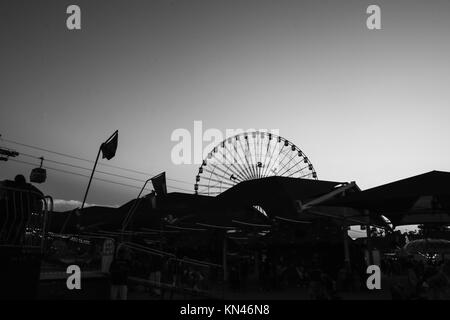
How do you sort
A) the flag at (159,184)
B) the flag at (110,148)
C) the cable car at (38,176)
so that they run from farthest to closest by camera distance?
the cable car at (38,176)
the flag at (159,184)
the flag at (110,148)

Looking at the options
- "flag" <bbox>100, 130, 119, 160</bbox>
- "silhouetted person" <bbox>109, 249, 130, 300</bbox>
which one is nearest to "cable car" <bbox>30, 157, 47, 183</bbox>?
"flag" <bbox>100, 130, 119, 160</bbox>

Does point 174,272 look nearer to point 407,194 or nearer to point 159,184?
point 407,194

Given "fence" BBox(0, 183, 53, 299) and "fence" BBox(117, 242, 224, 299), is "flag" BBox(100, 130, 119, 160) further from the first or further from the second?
"fence" BBox(0, 183, 53, 299)

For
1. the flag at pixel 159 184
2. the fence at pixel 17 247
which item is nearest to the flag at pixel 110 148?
the flag at pixel 159 184

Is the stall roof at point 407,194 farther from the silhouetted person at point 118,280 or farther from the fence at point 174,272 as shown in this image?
the silhouetted person at point 118,280

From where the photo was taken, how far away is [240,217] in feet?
69.4

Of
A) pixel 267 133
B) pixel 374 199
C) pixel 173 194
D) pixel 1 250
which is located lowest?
pixel 1 250

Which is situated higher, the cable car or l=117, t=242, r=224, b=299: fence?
the cable car

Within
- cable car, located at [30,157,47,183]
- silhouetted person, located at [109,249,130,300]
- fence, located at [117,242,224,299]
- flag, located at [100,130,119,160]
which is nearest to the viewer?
silhouetted person, located at [109,249,130,300]

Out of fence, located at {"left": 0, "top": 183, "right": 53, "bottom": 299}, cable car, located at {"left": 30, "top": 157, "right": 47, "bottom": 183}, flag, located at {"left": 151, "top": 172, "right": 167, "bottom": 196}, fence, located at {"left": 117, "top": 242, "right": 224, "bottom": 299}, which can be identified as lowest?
fence, located at {"left": 117, "top": 242, "right": 224, "bottom": 299}
